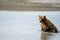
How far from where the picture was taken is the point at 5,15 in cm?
156

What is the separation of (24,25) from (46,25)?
0.75 ft

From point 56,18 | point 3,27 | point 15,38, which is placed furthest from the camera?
point 56,18

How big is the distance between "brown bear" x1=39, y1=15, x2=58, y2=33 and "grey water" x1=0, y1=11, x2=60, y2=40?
0.04 meters

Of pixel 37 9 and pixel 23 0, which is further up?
pixel 23 0

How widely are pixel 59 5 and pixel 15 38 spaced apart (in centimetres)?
71

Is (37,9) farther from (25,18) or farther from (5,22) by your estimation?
(5,22)

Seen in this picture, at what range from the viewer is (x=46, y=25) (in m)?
1.48

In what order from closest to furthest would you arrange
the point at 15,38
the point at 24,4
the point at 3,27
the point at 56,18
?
the point at 15,38
the point at 3,27
the point at 56,18
the point at 24,4

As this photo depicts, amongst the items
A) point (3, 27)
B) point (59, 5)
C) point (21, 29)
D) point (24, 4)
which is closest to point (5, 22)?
point (3, 27)

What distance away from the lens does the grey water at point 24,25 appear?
1.29 m

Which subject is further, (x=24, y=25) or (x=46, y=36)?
(x=24, y=25)

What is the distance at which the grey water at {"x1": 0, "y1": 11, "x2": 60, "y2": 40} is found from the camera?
1.29 metres

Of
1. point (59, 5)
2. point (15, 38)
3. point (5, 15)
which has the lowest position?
point (15, 38)

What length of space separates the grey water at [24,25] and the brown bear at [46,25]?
0.13ft
